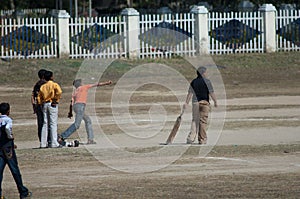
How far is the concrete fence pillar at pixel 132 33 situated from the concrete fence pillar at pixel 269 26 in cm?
580

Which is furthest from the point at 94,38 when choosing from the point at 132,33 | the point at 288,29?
the point at 288,29

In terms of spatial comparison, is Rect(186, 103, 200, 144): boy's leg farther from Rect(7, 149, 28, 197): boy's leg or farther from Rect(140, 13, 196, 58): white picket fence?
Rect(140, 13, 196, 58): white picket fence

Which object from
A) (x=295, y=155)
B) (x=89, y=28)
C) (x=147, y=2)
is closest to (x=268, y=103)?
(x=295, y=155)

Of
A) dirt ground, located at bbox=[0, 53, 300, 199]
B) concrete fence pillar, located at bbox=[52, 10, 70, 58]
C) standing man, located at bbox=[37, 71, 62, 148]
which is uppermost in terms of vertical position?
concrete fence pillar, located at bbox=[52, 10, 70, 58]

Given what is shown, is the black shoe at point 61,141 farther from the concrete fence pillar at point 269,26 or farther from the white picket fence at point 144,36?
the concrete fence pillar at point 269,26

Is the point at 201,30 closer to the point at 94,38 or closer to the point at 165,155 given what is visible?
the point at 94,38

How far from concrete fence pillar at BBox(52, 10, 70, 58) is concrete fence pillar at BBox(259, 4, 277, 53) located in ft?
29.1

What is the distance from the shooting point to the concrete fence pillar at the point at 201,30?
1399 inches

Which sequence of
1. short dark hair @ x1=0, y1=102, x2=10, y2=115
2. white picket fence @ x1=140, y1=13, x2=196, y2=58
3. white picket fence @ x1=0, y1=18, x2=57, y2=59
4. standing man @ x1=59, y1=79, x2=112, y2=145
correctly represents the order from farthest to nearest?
white picket fence @ x1=140, y1=13, x2=196, y2=58 → white picket fence @ x1=0, y1=18, x2=57, y2=59 → standing man @ x1=59, y1=79, x2=112, y2=145 → short dark hair @ x1=0, y1=102, x2=10, y2=115

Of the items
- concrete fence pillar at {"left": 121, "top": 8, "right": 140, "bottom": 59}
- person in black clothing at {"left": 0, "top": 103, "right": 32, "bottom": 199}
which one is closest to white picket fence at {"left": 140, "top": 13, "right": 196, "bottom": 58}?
concrete fence pillar at {"left": 121, "top": 8, "right": 140, "bottom": 59}

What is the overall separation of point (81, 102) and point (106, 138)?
1.51m

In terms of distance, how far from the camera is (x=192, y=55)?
3572 cm

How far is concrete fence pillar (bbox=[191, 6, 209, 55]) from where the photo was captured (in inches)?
1399

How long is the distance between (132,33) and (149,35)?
0.81 meters
